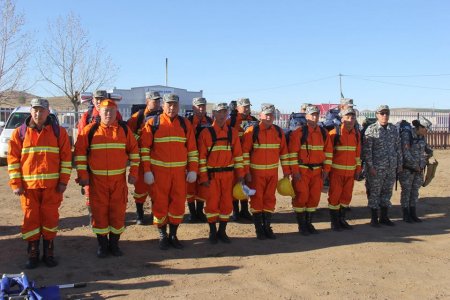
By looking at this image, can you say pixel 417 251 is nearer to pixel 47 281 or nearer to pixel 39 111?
pixel 47 281

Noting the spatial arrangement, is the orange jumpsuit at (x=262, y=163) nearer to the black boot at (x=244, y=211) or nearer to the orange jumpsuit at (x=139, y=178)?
the black boot at (x=244, y=211)

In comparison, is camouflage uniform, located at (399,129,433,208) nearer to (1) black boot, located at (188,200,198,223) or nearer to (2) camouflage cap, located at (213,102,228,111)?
(2) camouflage cap, located at (213,102,228,111)

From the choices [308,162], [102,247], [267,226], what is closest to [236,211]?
[267,226]

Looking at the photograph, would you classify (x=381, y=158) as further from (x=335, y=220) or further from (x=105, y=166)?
(x=105, y=166)

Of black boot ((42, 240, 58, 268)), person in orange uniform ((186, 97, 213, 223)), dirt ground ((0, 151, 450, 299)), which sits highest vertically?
person in orange uniform ((186, 97, 213, 223))

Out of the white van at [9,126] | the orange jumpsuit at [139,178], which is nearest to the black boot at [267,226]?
the orange jumpsuit at [139,178]

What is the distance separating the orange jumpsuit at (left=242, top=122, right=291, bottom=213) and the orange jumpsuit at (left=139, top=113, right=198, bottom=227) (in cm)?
111

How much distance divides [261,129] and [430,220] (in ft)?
13.5

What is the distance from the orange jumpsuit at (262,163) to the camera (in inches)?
270

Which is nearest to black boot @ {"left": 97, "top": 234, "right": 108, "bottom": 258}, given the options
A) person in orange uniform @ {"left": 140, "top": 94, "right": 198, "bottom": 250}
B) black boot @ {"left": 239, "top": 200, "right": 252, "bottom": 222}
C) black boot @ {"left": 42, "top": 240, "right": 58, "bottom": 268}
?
black boot @ {"left": 42, "top": 240, "right": 58, "bottom": 268}

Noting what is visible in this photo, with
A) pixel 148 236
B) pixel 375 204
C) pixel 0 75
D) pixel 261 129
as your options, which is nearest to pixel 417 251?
pixel 375 204

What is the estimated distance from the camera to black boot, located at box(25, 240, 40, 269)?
561 centimetres

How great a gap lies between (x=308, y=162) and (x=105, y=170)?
3.28 metres

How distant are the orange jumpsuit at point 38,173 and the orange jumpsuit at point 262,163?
2788 mm
